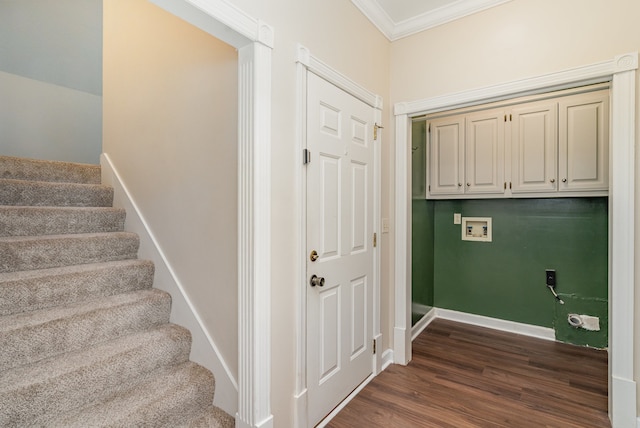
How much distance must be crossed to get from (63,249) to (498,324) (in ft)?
13.1

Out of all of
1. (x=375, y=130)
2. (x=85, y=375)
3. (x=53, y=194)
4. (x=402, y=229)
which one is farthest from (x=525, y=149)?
(x=53, y=194)

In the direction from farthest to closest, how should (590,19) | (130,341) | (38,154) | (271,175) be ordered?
(38,154)
(590,19)
(130,341)
(271,175)

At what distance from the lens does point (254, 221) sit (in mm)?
1422

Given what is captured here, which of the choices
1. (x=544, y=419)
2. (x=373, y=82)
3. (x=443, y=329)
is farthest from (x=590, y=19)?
(x=443, y=329)

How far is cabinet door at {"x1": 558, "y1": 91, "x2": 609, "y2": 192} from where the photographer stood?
8.54ft

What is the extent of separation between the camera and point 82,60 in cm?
321

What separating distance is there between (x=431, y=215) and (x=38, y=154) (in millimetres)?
4253

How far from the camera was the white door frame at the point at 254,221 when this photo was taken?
4.66 ft

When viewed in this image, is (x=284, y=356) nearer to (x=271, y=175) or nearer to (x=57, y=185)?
(x=271, y=175)

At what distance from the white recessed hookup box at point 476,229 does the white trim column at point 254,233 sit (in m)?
2.89

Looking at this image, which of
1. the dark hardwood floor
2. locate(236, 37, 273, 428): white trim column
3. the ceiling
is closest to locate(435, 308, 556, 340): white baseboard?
the dark hardwood floor

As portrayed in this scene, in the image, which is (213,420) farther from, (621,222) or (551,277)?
(551,277)

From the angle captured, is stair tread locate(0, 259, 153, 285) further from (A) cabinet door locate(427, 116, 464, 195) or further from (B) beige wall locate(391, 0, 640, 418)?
(A) cabinet door locate(427, 116, 464, 195)

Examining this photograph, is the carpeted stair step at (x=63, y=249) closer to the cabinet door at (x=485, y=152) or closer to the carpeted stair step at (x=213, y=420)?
the carpeted stair step at (x=213, y=420)
